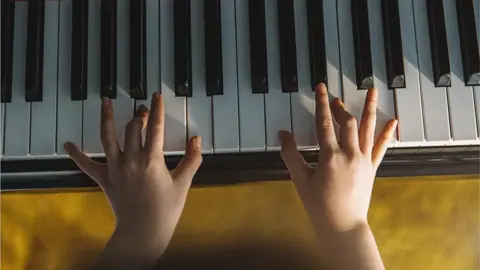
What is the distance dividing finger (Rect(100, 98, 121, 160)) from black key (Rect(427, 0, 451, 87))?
0.53 m

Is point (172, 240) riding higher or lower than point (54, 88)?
lower

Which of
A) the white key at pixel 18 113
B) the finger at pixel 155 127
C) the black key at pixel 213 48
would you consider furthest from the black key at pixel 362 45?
the white key at pixel 18 113

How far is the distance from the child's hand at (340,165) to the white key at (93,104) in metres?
0.31

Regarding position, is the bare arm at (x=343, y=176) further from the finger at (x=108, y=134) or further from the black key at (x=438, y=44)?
the finger at (x=108, y=134)

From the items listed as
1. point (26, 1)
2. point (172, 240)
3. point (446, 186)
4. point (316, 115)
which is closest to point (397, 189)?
point (446, 186)

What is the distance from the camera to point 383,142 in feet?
3.13

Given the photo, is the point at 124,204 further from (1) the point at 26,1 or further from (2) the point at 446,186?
(2) the point at 446,186

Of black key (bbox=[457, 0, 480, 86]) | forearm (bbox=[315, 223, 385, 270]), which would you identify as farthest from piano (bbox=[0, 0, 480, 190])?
forearm (bbox=[315, 223, 385, 270])

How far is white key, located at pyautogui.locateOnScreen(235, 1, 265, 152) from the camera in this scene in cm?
96

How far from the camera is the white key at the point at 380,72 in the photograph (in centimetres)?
97

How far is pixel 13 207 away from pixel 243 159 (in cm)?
41

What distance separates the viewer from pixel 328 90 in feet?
3.20

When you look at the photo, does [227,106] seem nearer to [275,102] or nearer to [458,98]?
[275,102]

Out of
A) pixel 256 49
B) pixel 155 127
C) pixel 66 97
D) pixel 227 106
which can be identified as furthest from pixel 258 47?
pixel 66 97
